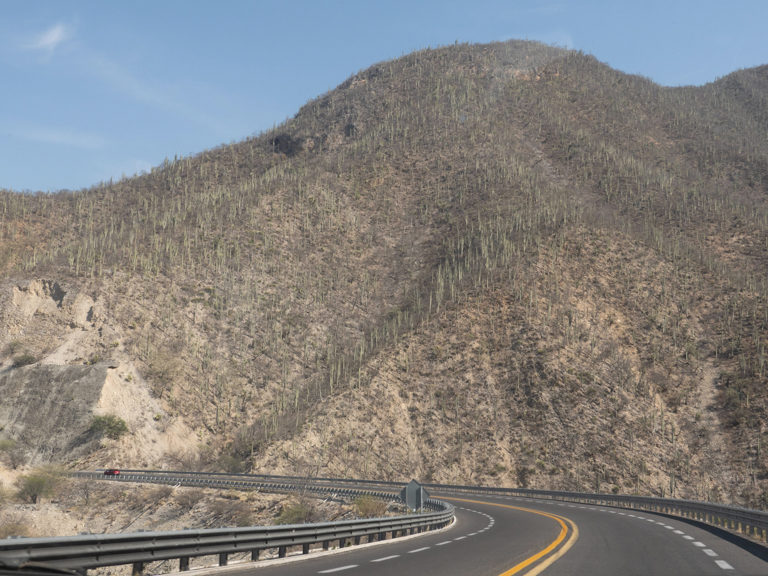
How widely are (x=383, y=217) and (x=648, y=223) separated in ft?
121

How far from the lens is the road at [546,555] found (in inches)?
444

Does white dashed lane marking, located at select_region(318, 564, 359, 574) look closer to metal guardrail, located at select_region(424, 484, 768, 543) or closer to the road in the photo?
the road

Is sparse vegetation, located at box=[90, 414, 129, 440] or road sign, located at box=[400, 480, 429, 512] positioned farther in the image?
sparse vegetation, located at box=[90, 414, 129, 440]

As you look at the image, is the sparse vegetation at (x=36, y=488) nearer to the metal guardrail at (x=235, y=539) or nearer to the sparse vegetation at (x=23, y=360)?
the sparse vegetation at (x=23, y=360)

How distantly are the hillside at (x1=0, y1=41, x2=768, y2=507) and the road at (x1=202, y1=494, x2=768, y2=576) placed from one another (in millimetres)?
37085

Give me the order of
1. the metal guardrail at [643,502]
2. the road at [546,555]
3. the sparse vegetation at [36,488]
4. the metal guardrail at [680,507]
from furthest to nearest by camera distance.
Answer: the sparse vegetation at [36,488]
the metal guardrail at [643,502]
the metal guardrail at [680,507]
the road at [546,555]

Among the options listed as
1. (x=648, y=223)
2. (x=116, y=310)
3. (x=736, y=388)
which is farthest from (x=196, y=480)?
(x=648, y=223)

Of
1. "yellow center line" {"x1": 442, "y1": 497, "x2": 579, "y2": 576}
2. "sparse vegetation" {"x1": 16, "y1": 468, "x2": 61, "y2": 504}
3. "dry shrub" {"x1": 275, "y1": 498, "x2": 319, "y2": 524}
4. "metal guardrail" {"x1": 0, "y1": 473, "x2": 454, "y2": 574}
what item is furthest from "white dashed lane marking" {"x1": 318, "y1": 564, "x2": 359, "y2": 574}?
"sparse vegetation" {"x1": 16, "y1": 468, "x2": 61, "y2": 504}

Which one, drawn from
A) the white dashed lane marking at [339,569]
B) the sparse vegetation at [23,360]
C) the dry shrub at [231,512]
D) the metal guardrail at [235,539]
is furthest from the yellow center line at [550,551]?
the sparse vegetation at [23,360]

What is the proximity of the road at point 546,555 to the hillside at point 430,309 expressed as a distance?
3708 centimetres

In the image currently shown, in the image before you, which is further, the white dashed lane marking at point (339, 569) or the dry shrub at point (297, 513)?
the dry shrub at point (297, 513)

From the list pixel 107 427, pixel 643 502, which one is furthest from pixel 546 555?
pixel 107 427

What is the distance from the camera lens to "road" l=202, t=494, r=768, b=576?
444 inches

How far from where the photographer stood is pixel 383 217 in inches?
3920
